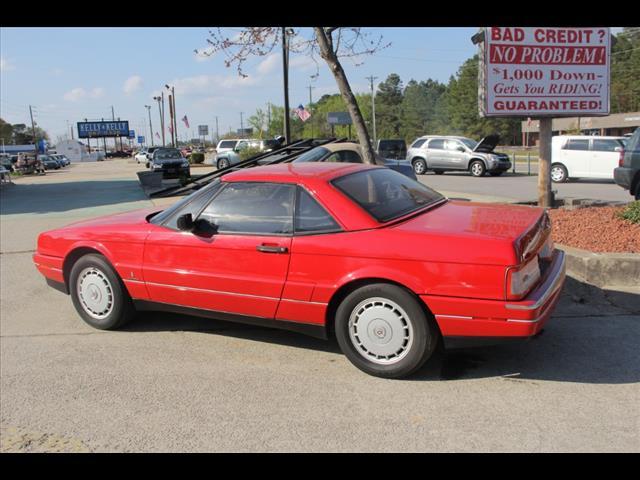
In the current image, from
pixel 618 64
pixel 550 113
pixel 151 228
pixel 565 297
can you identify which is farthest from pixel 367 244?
pixel 618 64

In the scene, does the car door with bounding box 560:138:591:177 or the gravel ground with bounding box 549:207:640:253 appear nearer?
the gravel ground with bounding box 549:207:640:253

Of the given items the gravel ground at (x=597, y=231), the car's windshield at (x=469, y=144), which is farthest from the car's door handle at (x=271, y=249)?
the car's windshield at (x=469, y=144)

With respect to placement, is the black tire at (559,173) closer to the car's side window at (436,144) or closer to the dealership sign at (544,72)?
the car's side window at (436,144)

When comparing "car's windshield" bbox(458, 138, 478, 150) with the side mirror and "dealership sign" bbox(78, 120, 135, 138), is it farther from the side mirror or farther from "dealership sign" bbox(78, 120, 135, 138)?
"dealership sign" bbox(78, 120, 135, 138)

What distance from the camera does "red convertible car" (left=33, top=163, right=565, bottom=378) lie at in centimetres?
346

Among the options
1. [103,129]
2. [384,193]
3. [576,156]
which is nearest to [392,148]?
[576,156]

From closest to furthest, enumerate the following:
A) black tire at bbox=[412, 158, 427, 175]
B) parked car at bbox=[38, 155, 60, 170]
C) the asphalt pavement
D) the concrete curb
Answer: the asphalt pavement, the concrete curb, black tire at bbox=[412, 158, 427, 175], parked car at bbox=[38, 155, 60, 170]

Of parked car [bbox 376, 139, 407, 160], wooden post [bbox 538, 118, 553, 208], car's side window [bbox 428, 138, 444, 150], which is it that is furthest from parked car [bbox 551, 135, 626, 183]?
parked car [bbox 376, 139, 407, 160]

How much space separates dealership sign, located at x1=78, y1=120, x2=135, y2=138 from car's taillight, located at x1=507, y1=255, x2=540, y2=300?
105155 millimetres

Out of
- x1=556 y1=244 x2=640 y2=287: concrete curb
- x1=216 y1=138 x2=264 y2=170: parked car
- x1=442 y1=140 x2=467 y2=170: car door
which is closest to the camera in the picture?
x1=556 y1=244 x2=640 y2=287: concrete curb

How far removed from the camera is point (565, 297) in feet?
17.5

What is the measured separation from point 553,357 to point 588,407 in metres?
0.76

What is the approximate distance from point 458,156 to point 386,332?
2070 cm
